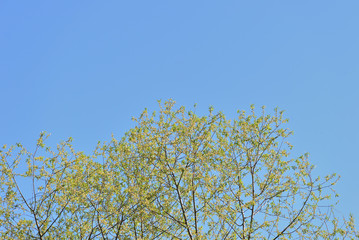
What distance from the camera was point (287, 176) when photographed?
1459 cm

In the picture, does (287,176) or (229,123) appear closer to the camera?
(287,176)

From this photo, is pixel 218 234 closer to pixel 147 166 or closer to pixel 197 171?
pixel 197 171

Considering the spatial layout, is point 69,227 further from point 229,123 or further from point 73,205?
point 229,123

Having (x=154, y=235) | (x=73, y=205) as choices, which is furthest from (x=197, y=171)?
(x=73, y=205)

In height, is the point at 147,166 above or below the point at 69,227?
above

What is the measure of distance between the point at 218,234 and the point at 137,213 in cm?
279

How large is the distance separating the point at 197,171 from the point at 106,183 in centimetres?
331

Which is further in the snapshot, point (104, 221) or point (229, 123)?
point (229, 123)

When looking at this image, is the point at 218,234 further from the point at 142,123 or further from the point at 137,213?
the point at 142,123

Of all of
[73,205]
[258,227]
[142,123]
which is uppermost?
[142,123]

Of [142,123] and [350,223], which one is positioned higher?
[142,123]

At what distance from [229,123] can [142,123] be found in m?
A: 3.14

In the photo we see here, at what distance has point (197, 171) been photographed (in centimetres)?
1434

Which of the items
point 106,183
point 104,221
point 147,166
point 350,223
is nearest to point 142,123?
point 147,166
